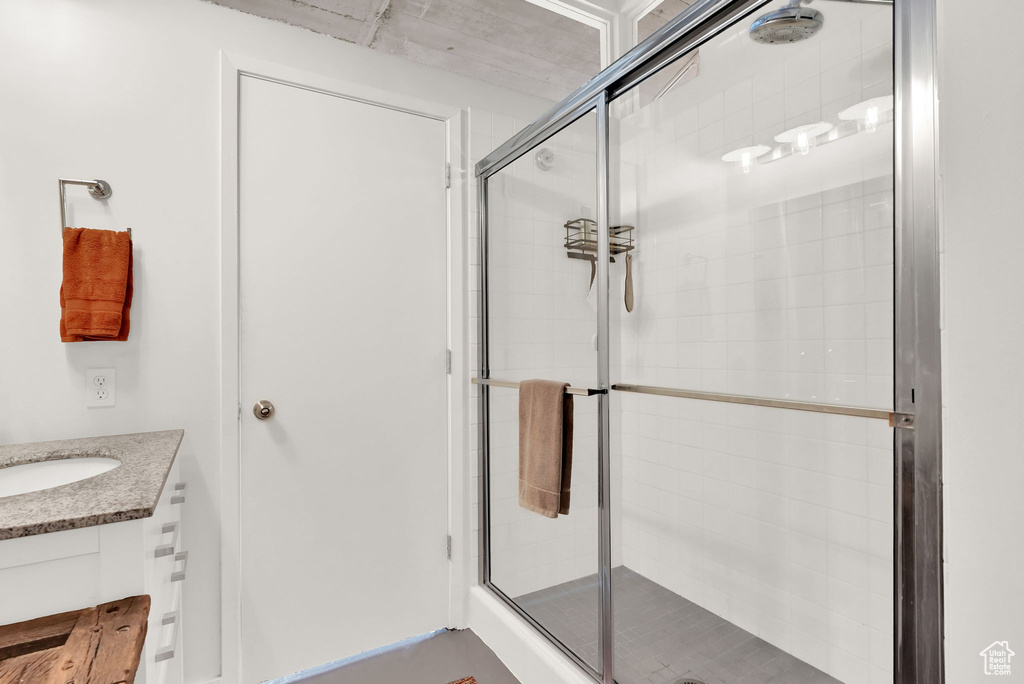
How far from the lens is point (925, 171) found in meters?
0.80

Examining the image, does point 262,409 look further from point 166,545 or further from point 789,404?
point 789,404

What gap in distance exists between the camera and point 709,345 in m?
1.86

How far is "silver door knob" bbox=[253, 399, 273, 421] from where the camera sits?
169cm

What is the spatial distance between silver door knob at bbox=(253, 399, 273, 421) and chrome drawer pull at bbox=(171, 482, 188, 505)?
11.4 inches

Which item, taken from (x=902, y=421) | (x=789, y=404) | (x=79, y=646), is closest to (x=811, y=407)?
(x=789, y=404)

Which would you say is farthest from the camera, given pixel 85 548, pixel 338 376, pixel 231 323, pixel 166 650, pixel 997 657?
pixel 338 376

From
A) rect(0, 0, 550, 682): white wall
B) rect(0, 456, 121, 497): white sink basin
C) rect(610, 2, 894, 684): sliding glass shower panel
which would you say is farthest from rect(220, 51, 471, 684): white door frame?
rect(610, 2, 894, 684): sliding glass shower panel

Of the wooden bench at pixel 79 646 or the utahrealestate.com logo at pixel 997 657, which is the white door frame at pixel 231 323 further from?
the utahrealestate.com logo at pixel 997 657

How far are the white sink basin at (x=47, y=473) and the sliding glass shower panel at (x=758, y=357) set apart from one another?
1.47 m

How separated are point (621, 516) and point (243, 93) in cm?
203

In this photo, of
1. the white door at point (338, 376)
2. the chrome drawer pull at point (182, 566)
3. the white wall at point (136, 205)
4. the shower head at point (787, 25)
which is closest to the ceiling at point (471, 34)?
the white wall at point (136, 205)

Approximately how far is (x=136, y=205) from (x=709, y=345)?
1.96 m

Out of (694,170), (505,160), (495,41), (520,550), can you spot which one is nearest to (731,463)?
(520,550)

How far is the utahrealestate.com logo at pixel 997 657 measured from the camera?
638 mm
